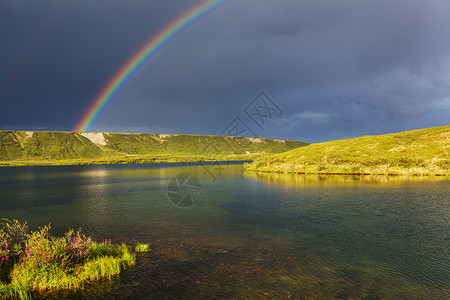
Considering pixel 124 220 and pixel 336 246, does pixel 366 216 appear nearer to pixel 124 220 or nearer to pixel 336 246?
pixel 336 246

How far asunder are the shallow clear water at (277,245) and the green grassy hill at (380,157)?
4318 centimetres

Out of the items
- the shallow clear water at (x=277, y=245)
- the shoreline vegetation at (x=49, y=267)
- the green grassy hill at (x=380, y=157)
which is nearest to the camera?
the shoreline vegetation at (x=49, y=267)

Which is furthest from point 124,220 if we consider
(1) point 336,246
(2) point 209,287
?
(1) point 336,246

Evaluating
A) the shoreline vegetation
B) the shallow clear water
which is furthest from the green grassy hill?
the shoreline vegetation

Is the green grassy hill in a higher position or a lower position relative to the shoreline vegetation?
higher

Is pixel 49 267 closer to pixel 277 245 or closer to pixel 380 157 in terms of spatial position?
pixel 277 245

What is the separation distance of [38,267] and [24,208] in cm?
3322

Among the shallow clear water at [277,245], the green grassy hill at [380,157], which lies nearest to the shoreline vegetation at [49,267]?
the shallow clear water at [277,245]

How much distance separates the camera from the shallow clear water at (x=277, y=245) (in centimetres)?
1474

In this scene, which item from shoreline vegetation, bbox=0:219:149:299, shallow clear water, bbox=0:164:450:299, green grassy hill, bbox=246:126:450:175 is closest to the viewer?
shoreline vegetation, bbox=0:219:149:299

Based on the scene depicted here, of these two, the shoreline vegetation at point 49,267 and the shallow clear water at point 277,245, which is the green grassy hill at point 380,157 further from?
the shoreline vegetation at point 49,267

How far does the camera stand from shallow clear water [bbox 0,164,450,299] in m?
14.7

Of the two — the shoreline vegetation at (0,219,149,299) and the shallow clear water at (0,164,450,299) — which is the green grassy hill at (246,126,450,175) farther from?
the shoreline vegetation at (0,219,149,299)

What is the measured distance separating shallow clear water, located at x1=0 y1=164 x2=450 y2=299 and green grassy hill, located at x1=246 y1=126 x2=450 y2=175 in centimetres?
4318
